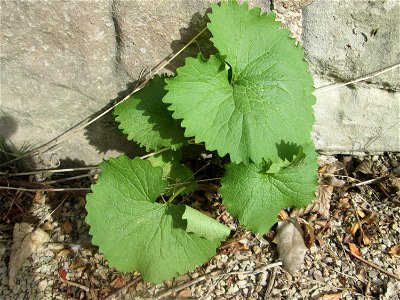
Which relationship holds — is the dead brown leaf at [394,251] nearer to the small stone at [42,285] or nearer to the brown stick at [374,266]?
the brown stick at [374,266]

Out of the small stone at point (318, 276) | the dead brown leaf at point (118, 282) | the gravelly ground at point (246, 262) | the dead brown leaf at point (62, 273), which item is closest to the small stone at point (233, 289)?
the gravelly ground at point (246, 262)

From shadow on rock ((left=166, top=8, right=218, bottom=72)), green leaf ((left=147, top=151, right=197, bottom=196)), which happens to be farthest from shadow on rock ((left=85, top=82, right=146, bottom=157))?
shadow on rock ((left=166, top=8, right=218, bottom=72))

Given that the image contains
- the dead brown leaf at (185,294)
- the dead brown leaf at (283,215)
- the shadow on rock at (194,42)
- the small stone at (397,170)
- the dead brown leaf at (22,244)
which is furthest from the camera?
the small stone at (397,170)

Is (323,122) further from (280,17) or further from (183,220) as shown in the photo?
(183,220)

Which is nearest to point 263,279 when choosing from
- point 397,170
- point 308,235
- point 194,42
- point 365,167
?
point 308,235

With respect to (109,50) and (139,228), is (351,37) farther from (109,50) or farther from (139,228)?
(139,228)

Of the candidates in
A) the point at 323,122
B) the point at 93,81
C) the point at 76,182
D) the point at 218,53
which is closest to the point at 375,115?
the point at 323,122
